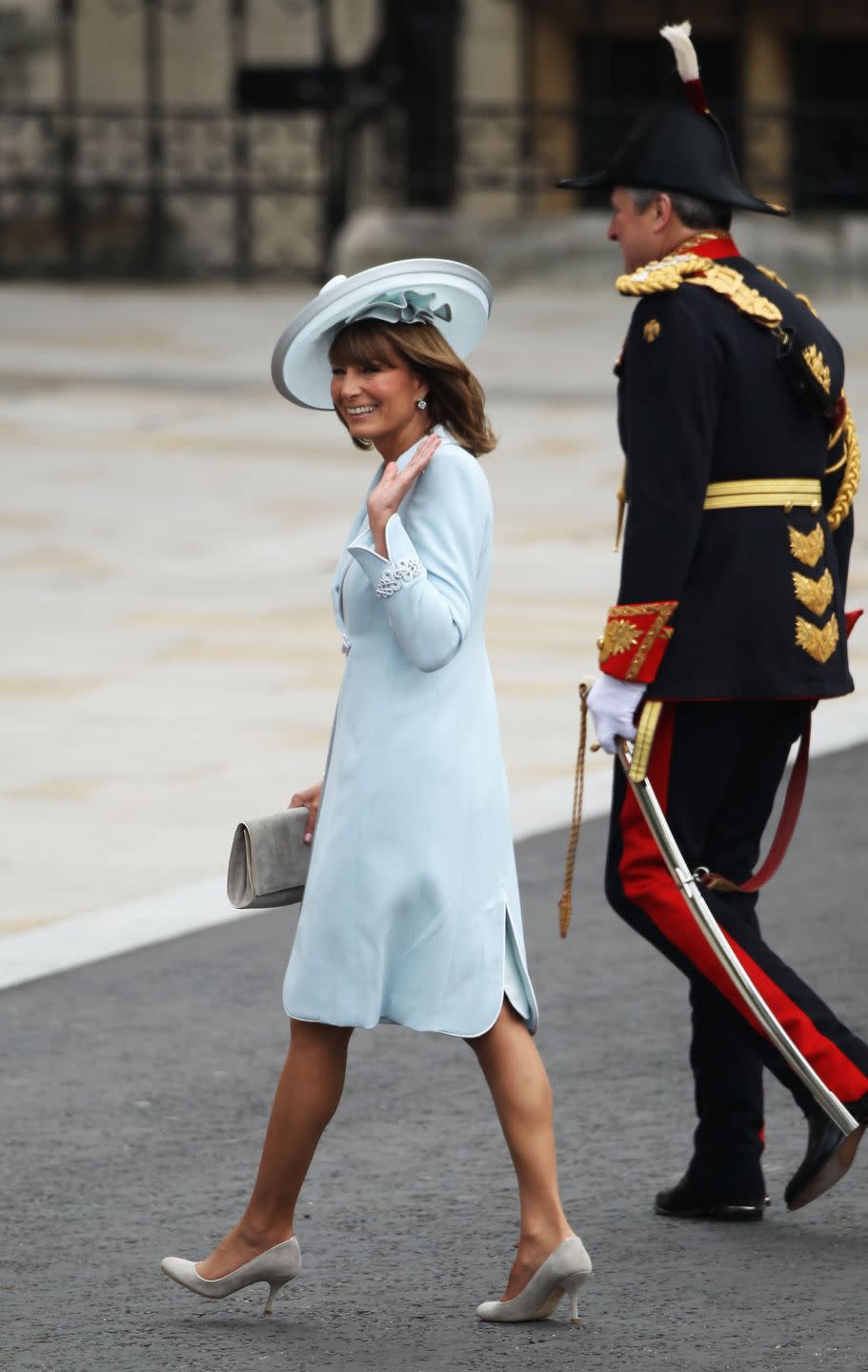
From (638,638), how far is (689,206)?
75cm

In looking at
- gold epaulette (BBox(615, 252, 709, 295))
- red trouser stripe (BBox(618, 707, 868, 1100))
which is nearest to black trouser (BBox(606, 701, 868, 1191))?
red trouser stripe (BBox(618, 707, 868, 1100))

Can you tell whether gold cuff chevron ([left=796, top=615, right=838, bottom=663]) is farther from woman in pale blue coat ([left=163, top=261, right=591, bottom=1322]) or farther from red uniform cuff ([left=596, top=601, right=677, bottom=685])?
woman in pale blue coat ([left=163, top=261, right=591, bottom=1322])

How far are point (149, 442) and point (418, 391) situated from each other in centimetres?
1099

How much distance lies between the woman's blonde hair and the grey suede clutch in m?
A: 0.61

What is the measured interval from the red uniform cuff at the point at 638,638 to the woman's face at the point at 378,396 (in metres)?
0.55

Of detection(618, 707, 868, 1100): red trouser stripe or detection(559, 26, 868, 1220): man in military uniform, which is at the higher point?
detection(559, 26, 868, 1220): man in military uniform

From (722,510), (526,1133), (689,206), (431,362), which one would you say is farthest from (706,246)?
(526,1133)

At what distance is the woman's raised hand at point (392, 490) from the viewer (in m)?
3.88

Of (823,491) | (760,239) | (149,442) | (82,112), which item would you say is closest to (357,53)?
(82,112)

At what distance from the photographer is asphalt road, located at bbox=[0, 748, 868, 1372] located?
3990 mm

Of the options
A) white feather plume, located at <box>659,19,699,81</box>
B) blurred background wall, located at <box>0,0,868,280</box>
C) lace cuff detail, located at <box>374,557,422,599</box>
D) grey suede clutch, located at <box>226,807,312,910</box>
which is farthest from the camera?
blurred background wall, located at <box>0,0,868,280</box>

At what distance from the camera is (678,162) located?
4402 millimetres

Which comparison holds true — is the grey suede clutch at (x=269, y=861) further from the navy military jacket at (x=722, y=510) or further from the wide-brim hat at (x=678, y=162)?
the wide-brim hat at (x=678, y=162)

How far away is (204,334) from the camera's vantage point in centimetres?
1948
